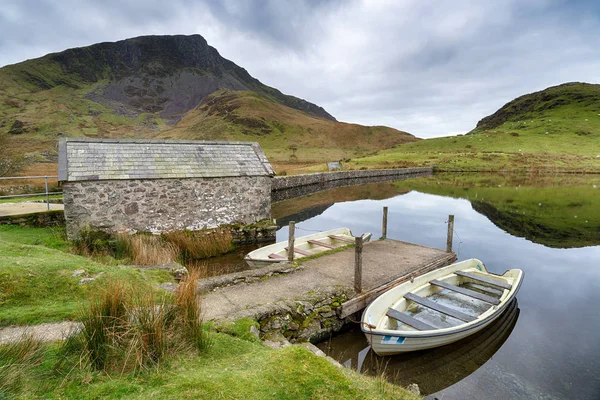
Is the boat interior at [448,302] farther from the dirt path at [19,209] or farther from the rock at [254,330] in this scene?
the dirt path at [19,209]

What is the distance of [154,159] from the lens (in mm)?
14008

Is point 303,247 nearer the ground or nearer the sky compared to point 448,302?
nearer the sky

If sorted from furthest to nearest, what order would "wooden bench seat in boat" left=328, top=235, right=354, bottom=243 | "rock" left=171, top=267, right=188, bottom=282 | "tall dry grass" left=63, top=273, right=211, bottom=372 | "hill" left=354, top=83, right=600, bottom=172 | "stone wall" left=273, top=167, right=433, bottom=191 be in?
"hill" left=354, top=83, right=600, bottom=172, "stone wall" left=273, top=167, right=433, bottom=191, "wooden bench seat in boat" left=328, top=235, right=354, bottom=243, "rock" left=171, top=267, right=188, bottom=282, "tall dry grass" left=63, top=273, right=211, bottom=372

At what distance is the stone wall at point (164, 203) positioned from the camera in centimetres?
1190

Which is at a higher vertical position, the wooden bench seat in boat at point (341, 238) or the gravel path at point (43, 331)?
the gravel path at point (43, 331)

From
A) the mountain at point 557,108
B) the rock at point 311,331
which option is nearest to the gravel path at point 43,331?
the rock at point 311,331

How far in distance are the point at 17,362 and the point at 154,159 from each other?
11838mm

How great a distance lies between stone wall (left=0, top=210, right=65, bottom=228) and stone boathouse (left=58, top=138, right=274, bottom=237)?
2544 millimetres

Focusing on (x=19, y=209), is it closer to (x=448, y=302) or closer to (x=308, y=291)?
(x=308, y=291)

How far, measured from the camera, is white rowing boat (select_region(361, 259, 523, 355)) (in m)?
6.93

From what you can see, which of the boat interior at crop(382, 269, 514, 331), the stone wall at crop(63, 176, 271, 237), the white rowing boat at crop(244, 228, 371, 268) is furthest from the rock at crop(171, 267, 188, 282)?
the boat interior at crop(382, 269, 514, 331)

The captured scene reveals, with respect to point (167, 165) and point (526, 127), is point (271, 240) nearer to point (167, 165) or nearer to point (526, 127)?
point (167, 165)

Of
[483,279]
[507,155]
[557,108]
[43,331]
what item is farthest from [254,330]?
[557,108]

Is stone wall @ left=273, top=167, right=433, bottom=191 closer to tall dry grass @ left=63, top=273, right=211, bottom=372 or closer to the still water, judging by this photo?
the still water
